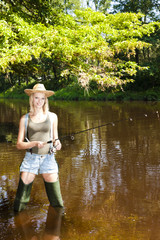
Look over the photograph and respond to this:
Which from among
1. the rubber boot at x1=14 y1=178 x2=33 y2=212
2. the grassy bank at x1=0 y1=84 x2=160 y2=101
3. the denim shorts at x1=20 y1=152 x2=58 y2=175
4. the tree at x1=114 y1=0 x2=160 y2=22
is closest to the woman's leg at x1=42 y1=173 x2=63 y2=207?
the denim shorts at x1=20 y1=152 x2=58 y2=175

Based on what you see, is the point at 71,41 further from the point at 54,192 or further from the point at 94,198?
the point at 54,192

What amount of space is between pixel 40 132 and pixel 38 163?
1.46ft

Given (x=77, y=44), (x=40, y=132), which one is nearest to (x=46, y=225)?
(x=40, y=132)

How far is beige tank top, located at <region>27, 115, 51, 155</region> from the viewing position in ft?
13.4

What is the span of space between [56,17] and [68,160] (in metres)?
6.85

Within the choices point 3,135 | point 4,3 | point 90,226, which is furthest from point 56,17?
point 90,226

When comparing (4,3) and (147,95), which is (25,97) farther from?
(4,3)

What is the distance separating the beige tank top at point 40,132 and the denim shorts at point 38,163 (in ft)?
0.25

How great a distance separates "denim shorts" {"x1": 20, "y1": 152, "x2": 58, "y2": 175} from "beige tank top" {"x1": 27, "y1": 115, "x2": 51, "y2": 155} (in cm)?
8

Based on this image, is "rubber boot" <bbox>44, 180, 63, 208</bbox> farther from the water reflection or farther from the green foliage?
the green foliage

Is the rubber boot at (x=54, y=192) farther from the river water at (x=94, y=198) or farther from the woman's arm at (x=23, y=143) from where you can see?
the woman's arm at (x=23, y=143)

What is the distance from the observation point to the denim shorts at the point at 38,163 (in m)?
4.18

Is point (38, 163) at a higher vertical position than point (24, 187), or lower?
higher

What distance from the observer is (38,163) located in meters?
4.20
